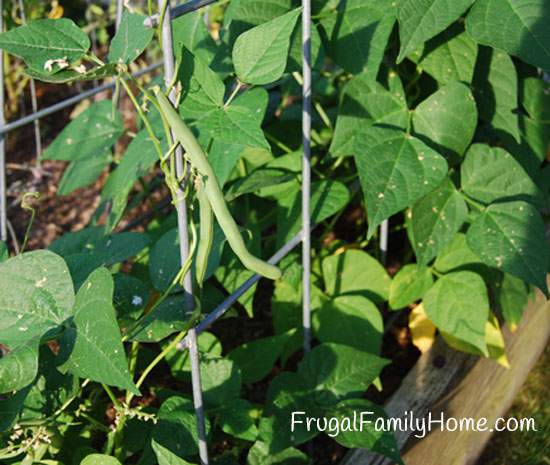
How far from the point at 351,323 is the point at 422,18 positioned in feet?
1.74

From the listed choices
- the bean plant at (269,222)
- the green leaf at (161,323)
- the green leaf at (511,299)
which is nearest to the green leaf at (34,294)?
the bean plant at (269,222)

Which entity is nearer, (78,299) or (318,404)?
(78,299)

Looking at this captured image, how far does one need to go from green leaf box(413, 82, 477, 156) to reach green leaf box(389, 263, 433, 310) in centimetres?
25

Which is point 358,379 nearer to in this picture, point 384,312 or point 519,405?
point 384,312

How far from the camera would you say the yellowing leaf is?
1492mm

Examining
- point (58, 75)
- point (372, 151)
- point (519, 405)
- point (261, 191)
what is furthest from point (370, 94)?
point (519, 405)

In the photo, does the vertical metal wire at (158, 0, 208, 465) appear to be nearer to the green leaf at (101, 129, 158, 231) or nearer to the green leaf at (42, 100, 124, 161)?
the green leaf at (101, 129, 158, 231)

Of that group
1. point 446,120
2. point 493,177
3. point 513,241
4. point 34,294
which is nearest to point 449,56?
point 446,120

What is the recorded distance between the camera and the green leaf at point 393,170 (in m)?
1.19

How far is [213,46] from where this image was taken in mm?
1286

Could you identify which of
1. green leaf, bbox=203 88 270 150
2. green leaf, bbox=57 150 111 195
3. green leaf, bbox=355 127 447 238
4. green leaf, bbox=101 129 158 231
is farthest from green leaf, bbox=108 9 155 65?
green leaf, bbox=57 150 111 195

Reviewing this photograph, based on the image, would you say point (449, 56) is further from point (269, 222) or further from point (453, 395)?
point (453, 395)

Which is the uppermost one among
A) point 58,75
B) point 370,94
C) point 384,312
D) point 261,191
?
point 58,75

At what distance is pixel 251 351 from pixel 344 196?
1.00 feet
